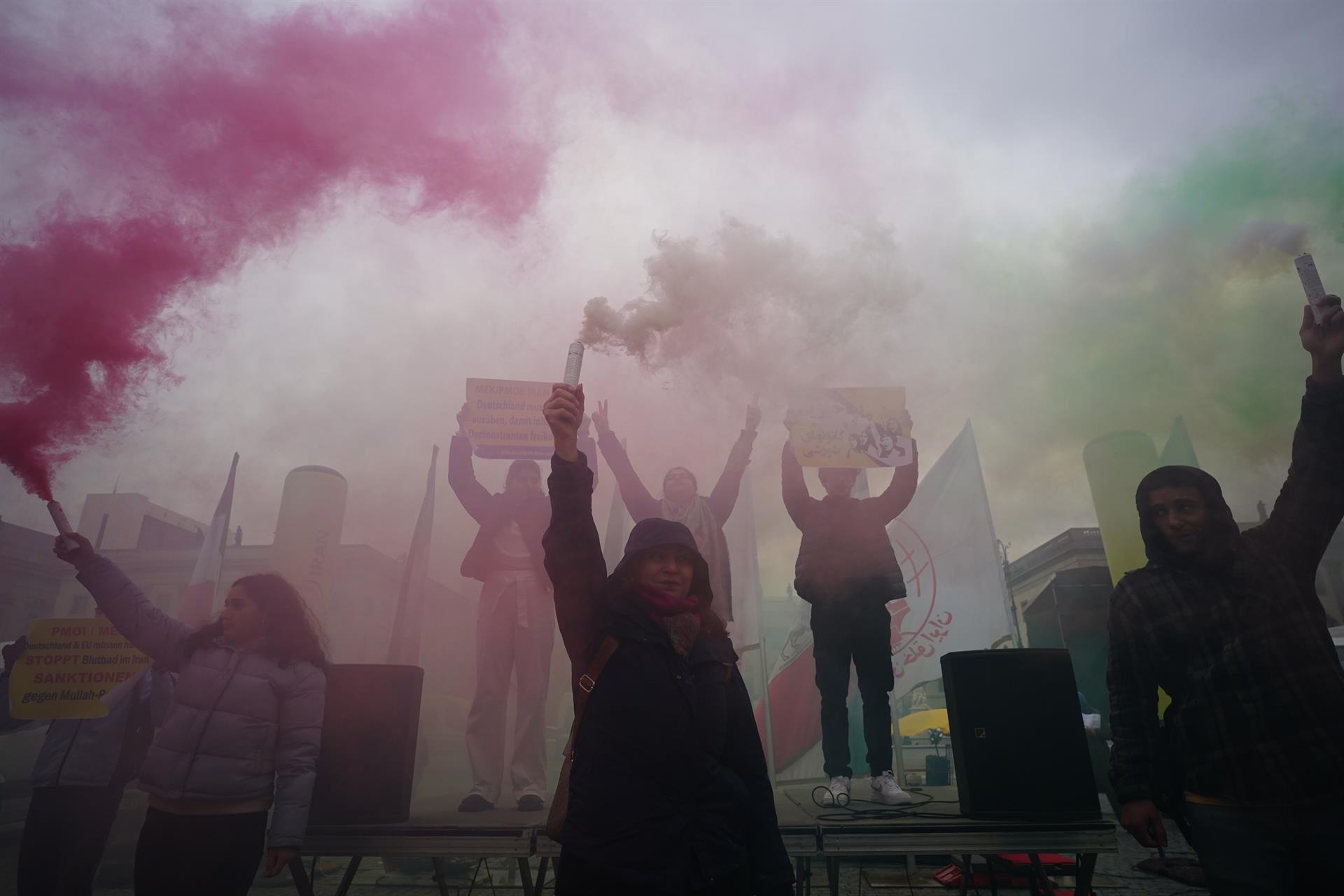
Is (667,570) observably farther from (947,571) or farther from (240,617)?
(947,571)

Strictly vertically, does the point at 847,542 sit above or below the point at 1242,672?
above

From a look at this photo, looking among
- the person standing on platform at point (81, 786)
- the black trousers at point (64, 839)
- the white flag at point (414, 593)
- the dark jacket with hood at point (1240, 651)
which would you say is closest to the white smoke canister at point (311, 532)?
the white flag at point (414, 593)

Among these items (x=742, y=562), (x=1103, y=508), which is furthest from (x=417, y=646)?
(x=1103, y=508)

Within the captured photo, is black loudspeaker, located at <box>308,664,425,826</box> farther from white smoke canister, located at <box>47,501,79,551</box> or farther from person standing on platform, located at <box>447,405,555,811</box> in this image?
white smoke canister, located at <box>47,501,79,551</box>

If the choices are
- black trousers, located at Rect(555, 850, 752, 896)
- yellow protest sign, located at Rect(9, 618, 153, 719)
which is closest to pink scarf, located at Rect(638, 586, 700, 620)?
black trousers, located at Rect(555, 850, 752, 896)

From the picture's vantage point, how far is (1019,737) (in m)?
3.66

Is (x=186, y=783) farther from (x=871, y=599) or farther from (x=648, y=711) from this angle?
(x=871, y=599)

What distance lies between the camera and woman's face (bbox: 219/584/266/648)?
3613mm

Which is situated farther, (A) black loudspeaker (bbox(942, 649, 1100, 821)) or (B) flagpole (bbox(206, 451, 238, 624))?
(B) flagpole (bbox(206, 451, 238, 624))

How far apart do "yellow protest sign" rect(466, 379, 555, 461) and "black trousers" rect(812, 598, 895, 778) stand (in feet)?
9.78

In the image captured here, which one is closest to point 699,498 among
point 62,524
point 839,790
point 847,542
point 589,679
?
point 847,542

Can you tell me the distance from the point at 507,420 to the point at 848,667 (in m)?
3.73

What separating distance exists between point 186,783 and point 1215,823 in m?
4.44

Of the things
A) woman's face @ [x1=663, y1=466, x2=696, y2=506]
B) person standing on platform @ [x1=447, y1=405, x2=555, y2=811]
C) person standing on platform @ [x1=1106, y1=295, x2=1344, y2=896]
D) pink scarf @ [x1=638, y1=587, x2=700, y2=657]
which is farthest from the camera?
woman's face @ [x1=663, y1=466, x2=696, y2=506]
